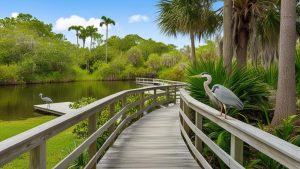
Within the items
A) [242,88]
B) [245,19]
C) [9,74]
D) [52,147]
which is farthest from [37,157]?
[9,74]

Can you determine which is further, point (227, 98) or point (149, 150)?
point (149, 150)

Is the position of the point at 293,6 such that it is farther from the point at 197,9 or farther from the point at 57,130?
the point at 197,9

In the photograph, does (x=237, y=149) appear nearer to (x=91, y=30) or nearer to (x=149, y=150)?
(x=149, y=150)

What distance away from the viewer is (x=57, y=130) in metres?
3.46

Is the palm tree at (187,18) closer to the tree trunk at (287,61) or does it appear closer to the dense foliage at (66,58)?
the tree trunk at (287,61)

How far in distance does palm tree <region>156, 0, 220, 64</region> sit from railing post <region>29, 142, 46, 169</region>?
12560mm

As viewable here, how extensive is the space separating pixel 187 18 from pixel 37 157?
44.2 feet

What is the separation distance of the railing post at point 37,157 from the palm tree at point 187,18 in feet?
41.2

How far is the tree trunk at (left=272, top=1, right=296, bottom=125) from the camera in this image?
774 centimetres

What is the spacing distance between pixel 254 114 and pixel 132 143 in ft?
10.4

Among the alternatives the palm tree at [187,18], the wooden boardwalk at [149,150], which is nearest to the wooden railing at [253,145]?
the wooden boardwalk at [149,150]

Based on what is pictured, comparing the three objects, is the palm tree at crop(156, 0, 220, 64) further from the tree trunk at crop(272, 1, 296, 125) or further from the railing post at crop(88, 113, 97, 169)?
the railing post at crop(88, 113, 97, 169)

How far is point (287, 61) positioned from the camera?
7.79 metres

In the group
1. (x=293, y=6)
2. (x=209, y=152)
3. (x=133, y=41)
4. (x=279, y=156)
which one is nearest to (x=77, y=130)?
(x=209, y=152)
